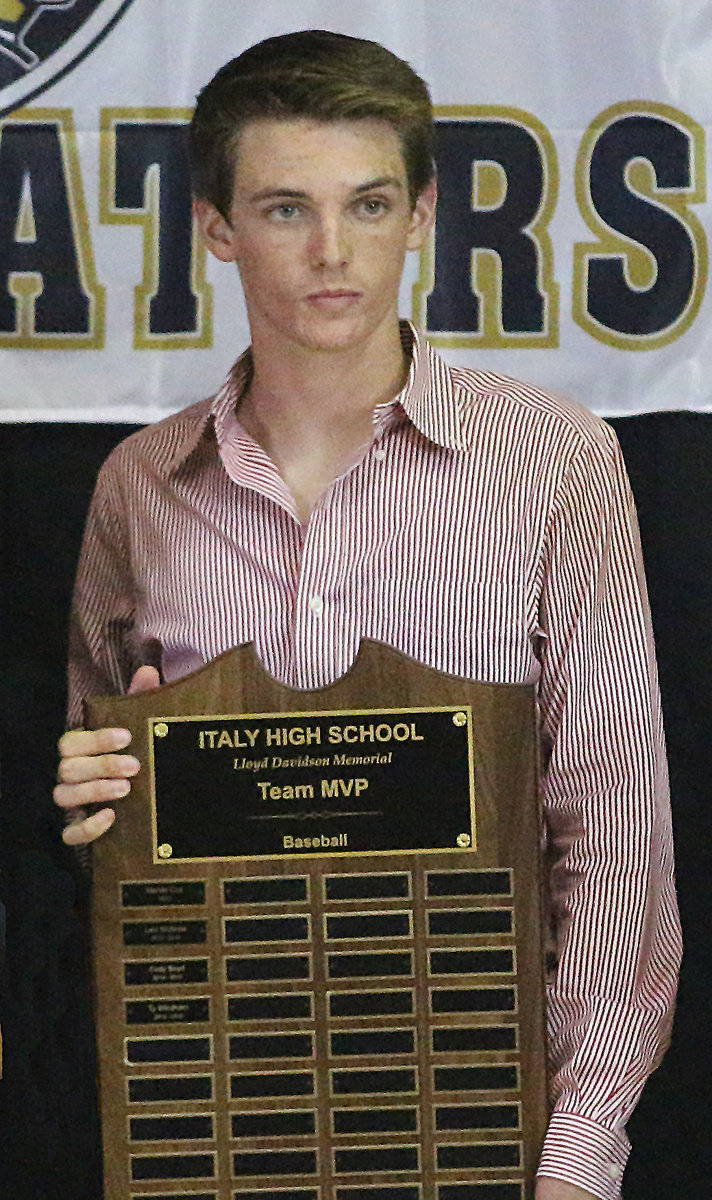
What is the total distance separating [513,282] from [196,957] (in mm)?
1128

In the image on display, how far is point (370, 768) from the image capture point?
67.6 inches

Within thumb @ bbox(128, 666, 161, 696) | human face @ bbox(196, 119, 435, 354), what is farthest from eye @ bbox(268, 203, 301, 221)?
thumb @ bbox(128, 666, 161, 696)

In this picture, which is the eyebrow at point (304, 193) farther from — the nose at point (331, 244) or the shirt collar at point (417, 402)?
the shirt collar at point (417, 402)

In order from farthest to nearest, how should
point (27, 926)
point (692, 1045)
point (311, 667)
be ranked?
point (692, 1045)
point (27, 926)
point (311, 667)

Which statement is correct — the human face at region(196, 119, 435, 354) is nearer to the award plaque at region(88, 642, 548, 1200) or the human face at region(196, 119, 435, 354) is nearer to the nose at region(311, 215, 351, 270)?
the nose at region(311, 215, 351, 270)

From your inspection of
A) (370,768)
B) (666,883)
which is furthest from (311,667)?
(666,883)

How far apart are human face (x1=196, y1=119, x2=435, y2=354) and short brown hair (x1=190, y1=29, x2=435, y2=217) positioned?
0.02 meters

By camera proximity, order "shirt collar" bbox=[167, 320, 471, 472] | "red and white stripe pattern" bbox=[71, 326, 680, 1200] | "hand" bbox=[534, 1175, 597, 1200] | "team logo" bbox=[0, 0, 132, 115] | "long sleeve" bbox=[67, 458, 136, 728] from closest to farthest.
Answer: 1. "hand" bbox=[534, 1175, 597, 1200]
2. "red and white stripe pattern" bbox=[71, 326, 680, 1200]
3. "shirt collar" bbox=[167, 320, 471, 472]
4. "long sleeve" bbox=[67, 458, 136, 728]
5. "team logo" bbox=[0, 0, 132, 115]

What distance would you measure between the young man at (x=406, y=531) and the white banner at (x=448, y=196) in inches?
15.5

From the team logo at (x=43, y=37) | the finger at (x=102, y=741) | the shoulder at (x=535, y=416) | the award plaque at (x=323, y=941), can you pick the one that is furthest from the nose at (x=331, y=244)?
A: the team logo at (x=43, y=37)

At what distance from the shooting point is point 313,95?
1866 mm

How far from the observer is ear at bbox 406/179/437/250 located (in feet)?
6.45

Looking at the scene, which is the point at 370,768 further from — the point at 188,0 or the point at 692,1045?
the point at 188,0

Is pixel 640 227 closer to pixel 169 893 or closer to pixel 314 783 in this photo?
pixel 314 783
